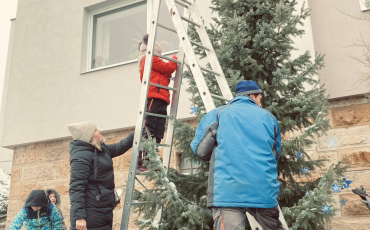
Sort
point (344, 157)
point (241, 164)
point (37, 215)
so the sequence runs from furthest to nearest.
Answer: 1. point (344, 157)
2. point (37, 215)
3. point (241, 164)

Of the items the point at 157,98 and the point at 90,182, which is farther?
the point at 157,98

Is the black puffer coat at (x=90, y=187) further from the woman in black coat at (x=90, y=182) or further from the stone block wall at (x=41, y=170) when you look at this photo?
the stone block wall at (x=41, y=170)

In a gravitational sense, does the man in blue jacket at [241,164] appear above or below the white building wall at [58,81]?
below

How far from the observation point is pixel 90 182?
334 centimetres

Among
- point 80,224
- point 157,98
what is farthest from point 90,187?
point 157,98

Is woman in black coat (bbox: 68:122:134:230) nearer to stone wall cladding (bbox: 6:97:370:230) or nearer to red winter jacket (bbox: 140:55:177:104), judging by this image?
red winter jacket (bbox: 140:55:177:104)

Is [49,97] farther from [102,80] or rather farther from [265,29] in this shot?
[265,29]

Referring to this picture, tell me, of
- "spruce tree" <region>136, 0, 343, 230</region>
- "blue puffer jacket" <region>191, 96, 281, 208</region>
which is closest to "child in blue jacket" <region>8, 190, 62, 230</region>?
"spruce tree" <region>136, 0, 343, 230</region>

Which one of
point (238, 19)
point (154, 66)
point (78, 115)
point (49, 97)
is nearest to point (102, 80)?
point (78, 115)

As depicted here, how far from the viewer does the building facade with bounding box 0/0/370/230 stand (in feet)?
18.5

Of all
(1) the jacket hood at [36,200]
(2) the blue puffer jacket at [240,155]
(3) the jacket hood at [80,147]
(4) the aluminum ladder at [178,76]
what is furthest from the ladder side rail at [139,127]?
(1) the jacket hood at [36,200]

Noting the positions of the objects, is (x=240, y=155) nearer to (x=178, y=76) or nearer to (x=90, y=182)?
(x=90, y=182)

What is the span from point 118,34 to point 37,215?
159 inches

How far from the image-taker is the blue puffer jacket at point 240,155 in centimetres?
227
